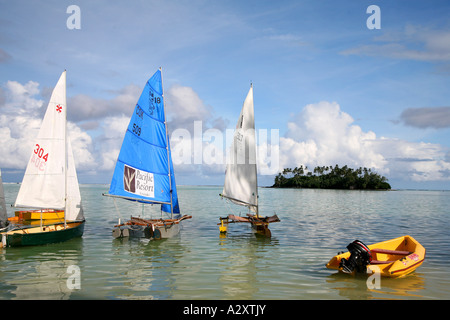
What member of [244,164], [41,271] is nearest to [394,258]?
[244,164]

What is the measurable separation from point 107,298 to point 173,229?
517 inches

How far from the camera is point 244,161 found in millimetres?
29344

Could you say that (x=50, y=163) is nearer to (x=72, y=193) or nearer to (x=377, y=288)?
(x=72, y=193)

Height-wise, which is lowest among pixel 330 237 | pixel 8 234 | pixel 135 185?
pixel 330 237

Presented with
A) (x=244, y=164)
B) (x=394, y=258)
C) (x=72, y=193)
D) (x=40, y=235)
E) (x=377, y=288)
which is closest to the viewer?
(x=377, y=288)

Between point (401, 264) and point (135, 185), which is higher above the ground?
point (135, 185)

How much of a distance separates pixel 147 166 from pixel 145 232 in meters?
5.05

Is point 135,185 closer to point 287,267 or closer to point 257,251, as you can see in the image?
point 257,251

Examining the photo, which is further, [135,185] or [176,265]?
[135,185]

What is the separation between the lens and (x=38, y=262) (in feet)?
60.4

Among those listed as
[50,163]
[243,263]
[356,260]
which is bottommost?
[243,263]

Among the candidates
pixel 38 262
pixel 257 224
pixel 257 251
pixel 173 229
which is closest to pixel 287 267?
pixel 257 251
